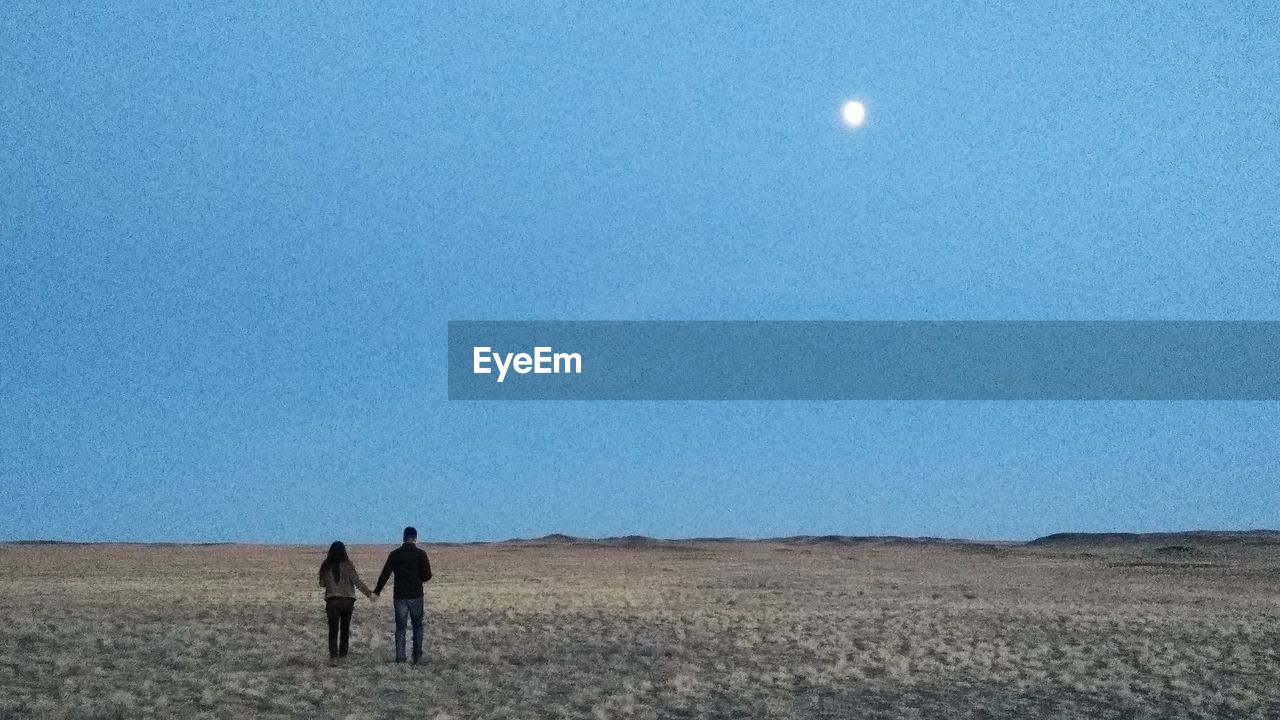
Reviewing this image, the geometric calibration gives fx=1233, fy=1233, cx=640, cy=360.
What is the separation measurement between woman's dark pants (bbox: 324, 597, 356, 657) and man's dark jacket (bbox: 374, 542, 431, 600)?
0.77m

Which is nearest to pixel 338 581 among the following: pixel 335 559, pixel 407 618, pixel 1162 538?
pixel 335 559

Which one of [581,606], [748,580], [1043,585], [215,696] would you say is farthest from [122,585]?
[1043,585]

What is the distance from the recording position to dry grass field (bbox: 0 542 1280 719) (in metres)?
15.3

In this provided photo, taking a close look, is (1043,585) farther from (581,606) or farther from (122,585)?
(122,585)

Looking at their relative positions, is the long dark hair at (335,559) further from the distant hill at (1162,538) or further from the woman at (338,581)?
the distant hill at (1162,538)

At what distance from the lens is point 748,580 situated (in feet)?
158

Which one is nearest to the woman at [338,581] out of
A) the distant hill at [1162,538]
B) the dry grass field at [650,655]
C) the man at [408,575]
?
the man at [408,575]

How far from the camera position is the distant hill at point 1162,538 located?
100 metres

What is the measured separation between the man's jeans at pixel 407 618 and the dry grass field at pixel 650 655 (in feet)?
1.00

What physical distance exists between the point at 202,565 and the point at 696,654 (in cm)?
4776

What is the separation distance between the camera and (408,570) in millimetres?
17062

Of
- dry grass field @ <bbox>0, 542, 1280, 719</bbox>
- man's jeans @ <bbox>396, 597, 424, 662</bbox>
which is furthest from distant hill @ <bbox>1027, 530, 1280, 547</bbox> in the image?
man's jeans @ <bbox>396, 597, 424, 662</bbox>

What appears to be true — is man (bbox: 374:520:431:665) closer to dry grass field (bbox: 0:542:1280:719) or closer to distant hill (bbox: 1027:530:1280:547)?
dry grass field (bbox: 0:542:1280:719)

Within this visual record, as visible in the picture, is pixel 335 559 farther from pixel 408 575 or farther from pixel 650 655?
pixel 650 655
